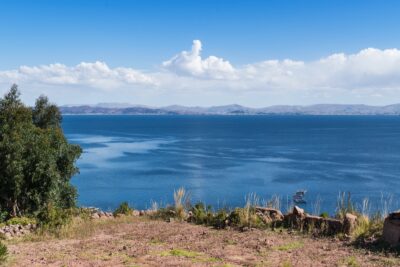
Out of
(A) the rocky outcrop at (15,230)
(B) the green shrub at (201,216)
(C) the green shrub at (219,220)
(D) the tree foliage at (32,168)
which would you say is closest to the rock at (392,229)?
(C) the green shrub at (219,220)

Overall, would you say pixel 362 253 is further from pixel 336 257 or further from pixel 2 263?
pixel 2 263

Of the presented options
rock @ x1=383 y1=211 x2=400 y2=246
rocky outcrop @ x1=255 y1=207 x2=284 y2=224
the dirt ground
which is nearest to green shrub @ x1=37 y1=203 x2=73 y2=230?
the dirt ground

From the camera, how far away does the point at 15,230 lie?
14.0 metres

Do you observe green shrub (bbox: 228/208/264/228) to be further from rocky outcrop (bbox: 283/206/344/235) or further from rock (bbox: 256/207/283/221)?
rocky outcrop (bbox: 283/206/344/235)

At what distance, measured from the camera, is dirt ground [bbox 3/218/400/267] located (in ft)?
33.8

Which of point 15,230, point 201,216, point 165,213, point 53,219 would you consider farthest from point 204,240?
point 15,230

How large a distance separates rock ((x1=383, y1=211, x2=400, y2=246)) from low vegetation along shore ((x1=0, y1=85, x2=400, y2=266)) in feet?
0.08

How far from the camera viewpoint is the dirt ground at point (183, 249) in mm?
10312

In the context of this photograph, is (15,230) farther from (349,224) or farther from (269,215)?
(349,224)

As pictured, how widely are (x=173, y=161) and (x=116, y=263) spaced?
207 feet

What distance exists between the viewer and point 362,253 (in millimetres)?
11023

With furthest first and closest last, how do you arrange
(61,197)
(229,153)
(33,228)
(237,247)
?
1. (229,153)
2. (61,197)
3. (33,228)
4. (237,247)

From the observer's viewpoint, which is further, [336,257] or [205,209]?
[205,209]

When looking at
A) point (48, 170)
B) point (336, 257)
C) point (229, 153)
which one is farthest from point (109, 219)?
point (229, 153)
